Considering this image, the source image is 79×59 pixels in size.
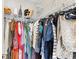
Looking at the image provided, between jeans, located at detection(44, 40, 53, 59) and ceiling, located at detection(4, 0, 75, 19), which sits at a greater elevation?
ceiling, located at detection(4, 0, 75, 19)

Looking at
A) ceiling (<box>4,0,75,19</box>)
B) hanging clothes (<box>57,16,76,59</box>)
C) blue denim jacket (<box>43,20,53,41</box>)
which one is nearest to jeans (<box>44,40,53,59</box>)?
blue denim jacket (<box>43,20,53,41</box>)

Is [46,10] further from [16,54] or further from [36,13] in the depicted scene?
[16,54]

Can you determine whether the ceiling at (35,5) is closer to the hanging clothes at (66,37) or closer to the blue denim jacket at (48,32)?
the blue denim jacket at (48,32)

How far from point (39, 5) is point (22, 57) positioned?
1154mm

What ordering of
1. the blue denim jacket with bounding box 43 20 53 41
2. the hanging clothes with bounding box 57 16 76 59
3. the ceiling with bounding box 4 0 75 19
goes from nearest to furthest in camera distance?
the hanging clothes with bounding box 57 16 76 59 < the blue denim jacket with bounding box 43 20 53 41 < the ceiling with bounding box 4 0 75 19

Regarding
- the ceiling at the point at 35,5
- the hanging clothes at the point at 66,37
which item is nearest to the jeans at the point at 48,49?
the hanging clothes at the point at 66,37

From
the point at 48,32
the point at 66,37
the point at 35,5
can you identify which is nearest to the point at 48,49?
the point at 48,32

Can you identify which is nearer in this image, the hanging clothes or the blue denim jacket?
the hanging clothes

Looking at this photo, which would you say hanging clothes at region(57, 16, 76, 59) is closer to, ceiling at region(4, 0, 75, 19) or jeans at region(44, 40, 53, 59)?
jeans at region(44, 40, 53, 59)

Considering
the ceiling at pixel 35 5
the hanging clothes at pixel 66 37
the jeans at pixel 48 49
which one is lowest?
the jeans at pixel 48 49

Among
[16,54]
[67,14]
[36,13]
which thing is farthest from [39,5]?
[67,14]

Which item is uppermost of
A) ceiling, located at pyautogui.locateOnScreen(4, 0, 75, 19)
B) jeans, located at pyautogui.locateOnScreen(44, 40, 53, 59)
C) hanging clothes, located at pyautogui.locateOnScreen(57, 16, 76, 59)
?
ceiling, located at pyautogui.locateOnScreen(4, 0, 75, 19)

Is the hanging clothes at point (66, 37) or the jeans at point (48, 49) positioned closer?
the hanging clothes at point (66, 37)

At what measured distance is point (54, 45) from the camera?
2104 millimetres
